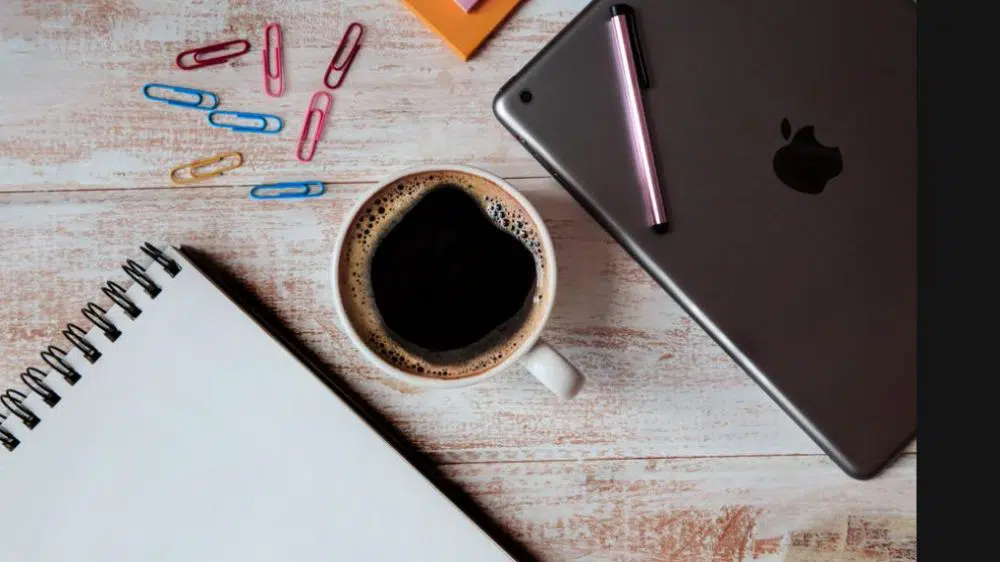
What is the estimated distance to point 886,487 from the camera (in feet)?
2.60

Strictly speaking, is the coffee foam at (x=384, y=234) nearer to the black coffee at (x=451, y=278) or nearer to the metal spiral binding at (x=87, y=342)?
the black coffee at (x=451, y=278)

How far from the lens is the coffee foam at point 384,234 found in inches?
27.9

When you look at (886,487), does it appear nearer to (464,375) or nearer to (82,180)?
(464,375)

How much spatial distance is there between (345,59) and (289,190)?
147 mm

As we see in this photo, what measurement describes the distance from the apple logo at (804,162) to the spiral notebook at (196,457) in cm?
46

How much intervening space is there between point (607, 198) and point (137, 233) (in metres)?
0.48

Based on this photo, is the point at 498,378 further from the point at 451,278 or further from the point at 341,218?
the point at 341,218

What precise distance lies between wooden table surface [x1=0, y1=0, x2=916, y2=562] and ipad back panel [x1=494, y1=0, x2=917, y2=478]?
0.17 feet

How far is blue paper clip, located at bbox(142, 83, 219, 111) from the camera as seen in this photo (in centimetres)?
79

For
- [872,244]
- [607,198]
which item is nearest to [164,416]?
[607,198]

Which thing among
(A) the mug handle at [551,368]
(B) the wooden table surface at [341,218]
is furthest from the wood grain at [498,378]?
(A) the mug handle at [551,368]

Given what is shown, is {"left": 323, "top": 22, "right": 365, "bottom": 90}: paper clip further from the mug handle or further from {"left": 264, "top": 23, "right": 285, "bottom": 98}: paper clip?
the mug handle

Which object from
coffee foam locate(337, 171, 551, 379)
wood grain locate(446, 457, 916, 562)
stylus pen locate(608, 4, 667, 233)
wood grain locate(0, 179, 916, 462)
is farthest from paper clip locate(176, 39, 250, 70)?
wood grain locate(446, 457, 916, 562)

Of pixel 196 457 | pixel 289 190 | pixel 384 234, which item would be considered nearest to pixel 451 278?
pixel 384 234
